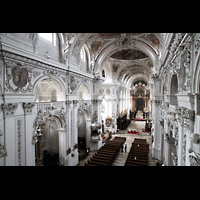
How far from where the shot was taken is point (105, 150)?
13312mm

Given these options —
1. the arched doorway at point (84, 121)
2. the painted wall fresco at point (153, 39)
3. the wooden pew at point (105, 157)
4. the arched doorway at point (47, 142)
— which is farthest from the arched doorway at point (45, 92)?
the painted wall fresco at point (153, 39)

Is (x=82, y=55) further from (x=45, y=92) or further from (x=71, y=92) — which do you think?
(x=45, y=92)

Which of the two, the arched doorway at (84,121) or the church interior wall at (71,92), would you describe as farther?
the arched doorway at (84,121)

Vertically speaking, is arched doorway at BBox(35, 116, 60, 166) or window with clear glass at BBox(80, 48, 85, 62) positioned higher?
window with clear glass at BBox(80, 48, 85, 62)

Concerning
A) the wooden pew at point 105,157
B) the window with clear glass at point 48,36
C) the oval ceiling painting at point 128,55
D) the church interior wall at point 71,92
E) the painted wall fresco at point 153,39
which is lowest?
the wooden pew at point 105,157

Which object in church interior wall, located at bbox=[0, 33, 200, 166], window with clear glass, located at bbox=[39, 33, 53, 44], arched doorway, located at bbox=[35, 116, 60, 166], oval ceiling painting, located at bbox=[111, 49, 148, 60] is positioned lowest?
arched doorway, located at bbox=[35, 116, 60, 166]

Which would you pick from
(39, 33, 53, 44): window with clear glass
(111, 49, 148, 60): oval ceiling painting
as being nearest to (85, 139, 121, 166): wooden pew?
(39, 33, 53, 44): window with clear glass

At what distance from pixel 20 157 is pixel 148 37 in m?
12.8

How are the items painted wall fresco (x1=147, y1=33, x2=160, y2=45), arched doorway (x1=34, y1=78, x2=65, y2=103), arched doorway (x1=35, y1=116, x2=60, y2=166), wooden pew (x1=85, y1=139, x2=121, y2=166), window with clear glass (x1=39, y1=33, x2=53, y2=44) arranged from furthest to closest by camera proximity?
1. painted wall fresco (x1=147, y1=33, x2=160, y2=45)
2. arched doorway (x1=35, y1=116, x2=60, y2=166)
3. arched doorway (x1=34, y1=78, x2=65, y2=103)
4. wooden pew (x1=85, y1=139, x2=121, y2=166)
5. window with clear glass (x1=39, y1=33, x2=53, y2=44)

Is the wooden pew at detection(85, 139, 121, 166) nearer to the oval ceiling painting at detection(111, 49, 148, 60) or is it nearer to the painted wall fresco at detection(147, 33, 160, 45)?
the painted wall fresco at detection(147, 33, 160, 45)

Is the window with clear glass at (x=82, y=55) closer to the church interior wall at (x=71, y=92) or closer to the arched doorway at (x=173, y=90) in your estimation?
the church interior wall at (x=71, y=92)

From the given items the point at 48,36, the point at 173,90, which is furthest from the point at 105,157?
the point at 48,36

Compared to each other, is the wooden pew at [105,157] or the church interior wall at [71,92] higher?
the church interior wall at [71,92]
